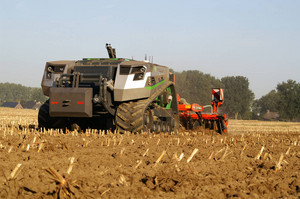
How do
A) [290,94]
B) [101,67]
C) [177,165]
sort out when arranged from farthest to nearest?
1. [290,94]
2. [101,67]
3. [177,165]

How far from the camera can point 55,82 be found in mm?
12008

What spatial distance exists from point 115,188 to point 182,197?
30.2 inches

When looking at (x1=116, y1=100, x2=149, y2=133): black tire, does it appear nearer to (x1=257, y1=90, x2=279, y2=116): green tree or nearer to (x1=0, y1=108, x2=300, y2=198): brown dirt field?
(x1=0, y1=108, x2=300, y2=198): brown dirt field

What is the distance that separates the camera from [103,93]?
37.3ft

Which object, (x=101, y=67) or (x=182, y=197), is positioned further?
(x=101, y=67)

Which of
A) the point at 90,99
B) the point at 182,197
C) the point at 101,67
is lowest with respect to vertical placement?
the point at 182,197

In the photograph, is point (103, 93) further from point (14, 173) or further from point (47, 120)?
point (14, 173)

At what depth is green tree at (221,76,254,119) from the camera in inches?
3659

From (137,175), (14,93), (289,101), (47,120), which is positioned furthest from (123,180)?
(14,93)

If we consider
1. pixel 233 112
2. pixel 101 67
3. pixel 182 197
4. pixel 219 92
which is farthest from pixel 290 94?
pixel 182 197

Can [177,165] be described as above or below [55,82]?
below

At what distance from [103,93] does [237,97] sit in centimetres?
8594

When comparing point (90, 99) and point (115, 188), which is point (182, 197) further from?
point (90, 99)

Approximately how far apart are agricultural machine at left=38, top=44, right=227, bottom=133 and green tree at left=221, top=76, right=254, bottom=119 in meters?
79.3
